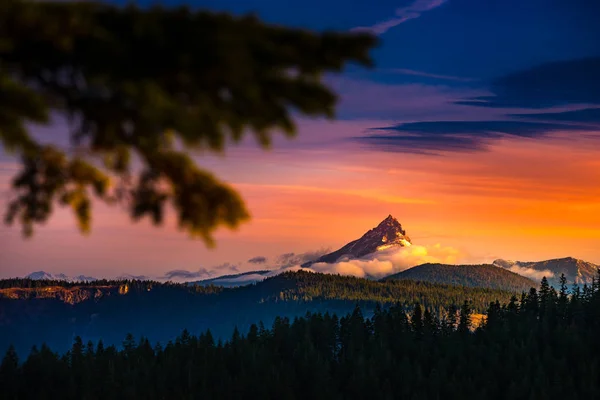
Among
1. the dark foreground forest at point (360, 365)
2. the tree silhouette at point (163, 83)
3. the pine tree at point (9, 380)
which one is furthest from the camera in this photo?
the pine tree at point (9, 380)

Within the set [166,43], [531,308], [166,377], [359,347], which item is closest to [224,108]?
[166,43]

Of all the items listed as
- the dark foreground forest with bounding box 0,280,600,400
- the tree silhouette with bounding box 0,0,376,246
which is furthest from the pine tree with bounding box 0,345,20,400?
the tree silhouette with bounding box 0,0,376,246

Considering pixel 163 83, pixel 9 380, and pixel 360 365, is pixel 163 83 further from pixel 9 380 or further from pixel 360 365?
pixel 9 380

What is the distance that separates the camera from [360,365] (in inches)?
4897

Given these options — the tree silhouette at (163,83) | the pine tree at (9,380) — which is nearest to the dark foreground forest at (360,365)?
the pine tree at (9,380)

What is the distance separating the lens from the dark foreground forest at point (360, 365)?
4604 inches

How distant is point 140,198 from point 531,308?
16382 cm

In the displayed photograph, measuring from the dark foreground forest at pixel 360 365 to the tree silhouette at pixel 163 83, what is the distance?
342ft

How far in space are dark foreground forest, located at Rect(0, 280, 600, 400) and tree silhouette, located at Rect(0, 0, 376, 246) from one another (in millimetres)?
104221

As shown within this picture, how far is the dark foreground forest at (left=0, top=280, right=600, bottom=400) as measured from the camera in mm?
116938

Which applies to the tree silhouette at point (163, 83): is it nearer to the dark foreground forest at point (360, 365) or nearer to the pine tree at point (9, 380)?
the dark foreground forest at point (360, 365)

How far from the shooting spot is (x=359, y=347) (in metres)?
144

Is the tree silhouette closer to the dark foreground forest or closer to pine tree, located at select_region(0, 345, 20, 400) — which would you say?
the dark foreground forest

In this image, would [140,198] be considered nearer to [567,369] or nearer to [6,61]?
[6,61]
